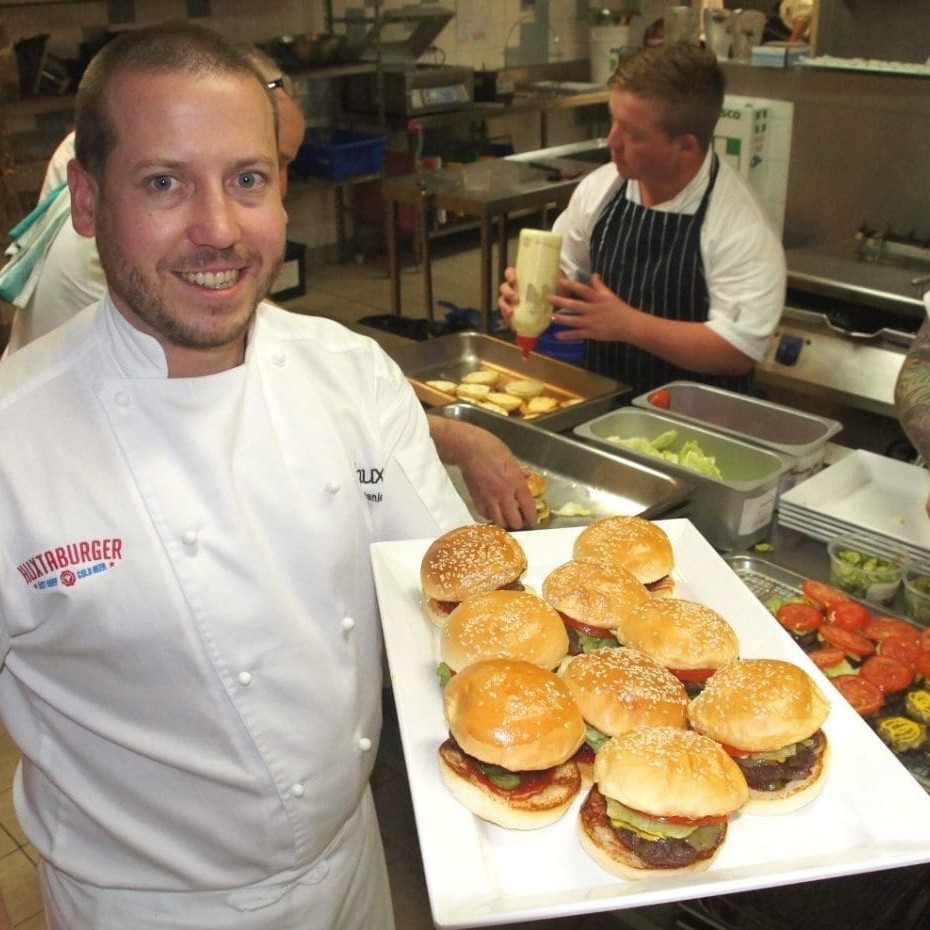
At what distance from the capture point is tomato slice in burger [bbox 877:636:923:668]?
1.78m

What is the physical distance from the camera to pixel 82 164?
4.31ft

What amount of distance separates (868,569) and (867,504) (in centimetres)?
31

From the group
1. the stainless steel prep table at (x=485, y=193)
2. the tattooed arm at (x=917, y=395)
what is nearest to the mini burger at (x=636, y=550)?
the tattooed arm at (x=917, y=395)

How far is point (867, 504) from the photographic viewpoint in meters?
2.30

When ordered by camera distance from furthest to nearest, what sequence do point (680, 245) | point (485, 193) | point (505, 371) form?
point (485, 193) → point (505, 371) → point (680, 245)

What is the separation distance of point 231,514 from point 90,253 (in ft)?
3.57

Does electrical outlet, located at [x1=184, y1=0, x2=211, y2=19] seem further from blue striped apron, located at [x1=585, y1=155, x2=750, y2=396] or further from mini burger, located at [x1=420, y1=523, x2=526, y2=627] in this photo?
mini burger, located at [x1=420, y1=523, x2=526, y2=627]

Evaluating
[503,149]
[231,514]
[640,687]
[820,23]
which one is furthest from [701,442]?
[503,149]

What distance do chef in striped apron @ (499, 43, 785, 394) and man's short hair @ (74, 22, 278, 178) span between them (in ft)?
5.39

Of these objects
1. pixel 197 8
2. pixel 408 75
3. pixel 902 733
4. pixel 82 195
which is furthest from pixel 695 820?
pixel 197 8

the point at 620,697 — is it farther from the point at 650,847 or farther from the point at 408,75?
the point at 408,75

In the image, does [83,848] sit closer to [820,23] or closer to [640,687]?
[640,687]

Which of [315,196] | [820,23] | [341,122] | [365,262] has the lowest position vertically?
[365,262]

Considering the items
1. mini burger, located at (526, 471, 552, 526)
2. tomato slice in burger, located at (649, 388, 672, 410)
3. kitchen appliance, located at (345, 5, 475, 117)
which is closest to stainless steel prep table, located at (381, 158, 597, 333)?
kitchen appliance, located at (345, 5, 475, 117)
